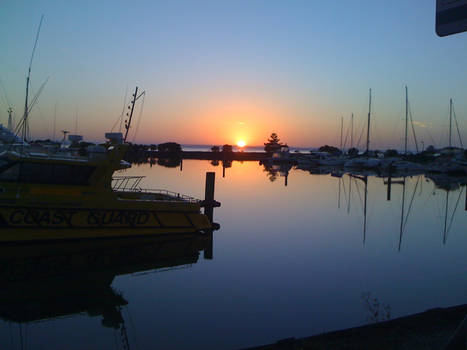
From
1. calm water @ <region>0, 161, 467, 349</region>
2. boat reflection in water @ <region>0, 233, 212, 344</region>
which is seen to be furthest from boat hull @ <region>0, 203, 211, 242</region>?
calm water @ <region>0, 161, 467, 349</region>

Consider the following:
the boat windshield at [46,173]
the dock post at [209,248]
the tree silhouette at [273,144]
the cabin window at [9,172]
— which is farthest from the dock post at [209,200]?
the tree silhouette at [273,144]

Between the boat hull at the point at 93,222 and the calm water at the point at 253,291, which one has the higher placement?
the boat hull at the point at 93,222

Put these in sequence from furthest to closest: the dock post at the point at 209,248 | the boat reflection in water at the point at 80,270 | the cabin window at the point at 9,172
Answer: the dock post at the point at 209,248 < the cabin window at the point at 9,172 < the boat reflection in water at the point at 80,270

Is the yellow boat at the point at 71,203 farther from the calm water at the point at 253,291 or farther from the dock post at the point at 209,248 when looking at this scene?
the calm water at the point at 253,291

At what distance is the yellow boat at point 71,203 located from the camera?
11.9 metres

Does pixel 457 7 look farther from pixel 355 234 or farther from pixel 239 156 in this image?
pixel 239 156

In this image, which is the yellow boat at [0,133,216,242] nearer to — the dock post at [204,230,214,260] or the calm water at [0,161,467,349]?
the dock post at [204,230,214,260]

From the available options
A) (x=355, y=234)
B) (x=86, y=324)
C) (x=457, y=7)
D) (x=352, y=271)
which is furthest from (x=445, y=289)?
(x=457, y=7)

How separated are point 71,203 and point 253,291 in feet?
21.6

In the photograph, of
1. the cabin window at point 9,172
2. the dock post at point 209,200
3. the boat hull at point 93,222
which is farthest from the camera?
the dock post at point 209,200

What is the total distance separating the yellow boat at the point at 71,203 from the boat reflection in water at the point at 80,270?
41 centimetres

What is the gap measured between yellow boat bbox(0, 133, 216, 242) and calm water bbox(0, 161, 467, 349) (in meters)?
1.58

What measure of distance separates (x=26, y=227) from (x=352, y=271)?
9.90 metres

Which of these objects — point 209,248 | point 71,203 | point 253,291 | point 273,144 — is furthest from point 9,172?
point 273,144
